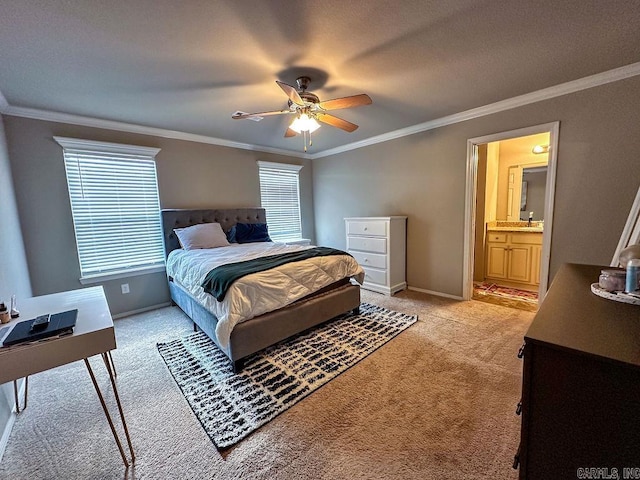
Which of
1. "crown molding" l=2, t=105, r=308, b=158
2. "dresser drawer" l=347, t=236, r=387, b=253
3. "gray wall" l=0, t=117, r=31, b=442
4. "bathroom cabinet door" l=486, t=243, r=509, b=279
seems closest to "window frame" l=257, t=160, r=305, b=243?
"crown molding" l=2, t=105, r=308, b=158

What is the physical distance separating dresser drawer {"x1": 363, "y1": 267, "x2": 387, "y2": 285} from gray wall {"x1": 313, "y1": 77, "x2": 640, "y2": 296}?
509 millimetres

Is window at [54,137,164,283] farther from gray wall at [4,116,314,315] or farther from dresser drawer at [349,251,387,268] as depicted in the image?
dresser drawer at [349,251,387,268]

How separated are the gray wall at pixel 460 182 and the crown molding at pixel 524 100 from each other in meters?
0.05

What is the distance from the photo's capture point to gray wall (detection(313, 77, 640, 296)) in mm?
2354

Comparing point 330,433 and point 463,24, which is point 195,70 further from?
point 330,433

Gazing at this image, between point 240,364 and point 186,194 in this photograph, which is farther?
point 186,194

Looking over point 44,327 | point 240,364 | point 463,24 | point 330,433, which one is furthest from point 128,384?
point 463,24

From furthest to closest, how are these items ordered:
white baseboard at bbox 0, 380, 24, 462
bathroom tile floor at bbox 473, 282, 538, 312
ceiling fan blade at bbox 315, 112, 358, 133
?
bathroom tile floor at bbox 473, 282, 538, 312, ceiling fan blade at bbox 315, 112, 358, 133, white baseboard at bbox 0, 380, 24, 462

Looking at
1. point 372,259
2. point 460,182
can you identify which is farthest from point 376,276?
point 460,182

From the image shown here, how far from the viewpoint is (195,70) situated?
2.04 metres

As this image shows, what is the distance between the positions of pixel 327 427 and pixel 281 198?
3.94 m

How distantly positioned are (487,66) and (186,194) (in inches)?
148

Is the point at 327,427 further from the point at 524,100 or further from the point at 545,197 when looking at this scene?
the point at 524,100

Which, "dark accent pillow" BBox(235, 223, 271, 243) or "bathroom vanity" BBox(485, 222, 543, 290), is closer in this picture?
"bathroom vanity" BBox(485, 222, 543, 290)
